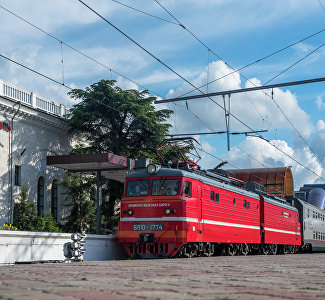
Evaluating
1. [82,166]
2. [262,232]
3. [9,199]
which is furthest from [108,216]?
[82,166]

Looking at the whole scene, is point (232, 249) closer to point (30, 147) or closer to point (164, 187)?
point (164, 187)

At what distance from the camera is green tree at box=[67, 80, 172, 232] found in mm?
38844

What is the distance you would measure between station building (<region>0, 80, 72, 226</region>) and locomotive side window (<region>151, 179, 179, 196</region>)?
57.2 feet

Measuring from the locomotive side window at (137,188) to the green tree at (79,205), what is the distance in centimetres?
1808

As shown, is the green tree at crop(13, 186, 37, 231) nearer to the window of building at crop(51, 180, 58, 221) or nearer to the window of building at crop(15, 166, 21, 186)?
the window of building at crop(15, 166, 21, 186)

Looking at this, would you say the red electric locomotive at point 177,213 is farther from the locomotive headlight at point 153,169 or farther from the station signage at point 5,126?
the station signage at point 5,126

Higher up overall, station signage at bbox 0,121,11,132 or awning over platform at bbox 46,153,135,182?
station signage at bbox 0,121,11,132

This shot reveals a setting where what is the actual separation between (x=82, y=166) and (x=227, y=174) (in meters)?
6.38

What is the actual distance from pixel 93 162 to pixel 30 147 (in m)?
17.3

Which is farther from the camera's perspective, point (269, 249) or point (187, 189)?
point (269, 249)

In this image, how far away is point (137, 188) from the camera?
18703 mm

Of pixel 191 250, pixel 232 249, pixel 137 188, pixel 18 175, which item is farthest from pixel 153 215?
pixel 18 175

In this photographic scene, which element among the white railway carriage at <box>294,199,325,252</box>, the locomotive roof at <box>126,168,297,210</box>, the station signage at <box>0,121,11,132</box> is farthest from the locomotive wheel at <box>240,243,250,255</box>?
the station signage at <box>0,121,11,132</box>

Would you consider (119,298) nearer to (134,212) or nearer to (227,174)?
(134,212)
